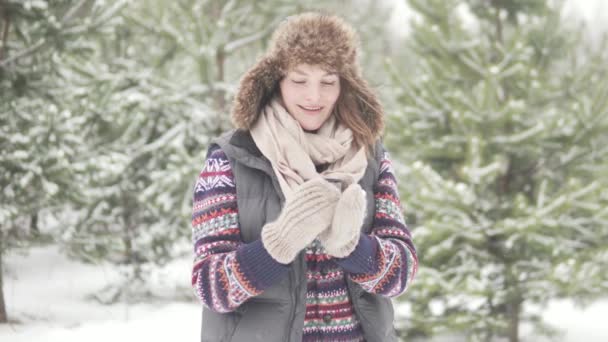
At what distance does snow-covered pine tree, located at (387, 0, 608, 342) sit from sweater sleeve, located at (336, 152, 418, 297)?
372cm

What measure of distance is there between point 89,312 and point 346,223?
7374mm

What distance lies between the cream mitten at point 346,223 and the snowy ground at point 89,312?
478 cm

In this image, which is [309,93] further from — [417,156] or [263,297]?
[417,156]

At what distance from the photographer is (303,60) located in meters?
1.88

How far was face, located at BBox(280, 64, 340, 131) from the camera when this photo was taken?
6.22 ft

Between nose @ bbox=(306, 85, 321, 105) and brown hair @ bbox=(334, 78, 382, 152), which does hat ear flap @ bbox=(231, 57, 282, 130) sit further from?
brown hair @ bbox=(334, 78, 382, 152)

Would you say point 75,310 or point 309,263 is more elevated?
point 309,263

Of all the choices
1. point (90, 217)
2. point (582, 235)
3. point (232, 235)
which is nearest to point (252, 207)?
point (232, 235)

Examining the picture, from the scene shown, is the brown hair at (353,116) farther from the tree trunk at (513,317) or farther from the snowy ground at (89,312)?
the tree trunk at (513,317)

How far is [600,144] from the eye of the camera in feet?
21.6

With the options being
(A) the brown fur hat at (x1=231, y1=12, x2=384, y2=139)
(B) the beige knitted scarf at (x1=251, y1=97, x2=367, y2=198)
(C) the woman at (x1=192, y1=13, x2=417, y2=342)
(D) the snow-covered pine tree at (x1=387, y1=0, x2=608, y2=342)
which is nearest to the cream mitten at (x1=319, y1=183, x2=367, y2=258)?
(C) the woman at (x1=192, y1=13, x2=417, y2=342)

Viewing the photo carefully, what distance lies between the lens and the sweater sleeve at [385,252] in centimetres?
165

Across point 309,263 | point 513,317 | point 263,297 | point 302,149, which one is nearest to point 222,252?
point 263,297

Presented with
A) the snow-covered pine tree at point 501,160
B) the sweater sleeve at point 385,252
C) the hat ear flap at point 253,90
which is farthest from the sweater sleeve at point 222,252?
the snow-covered pine tree at point 501,160
